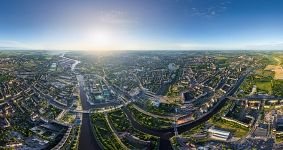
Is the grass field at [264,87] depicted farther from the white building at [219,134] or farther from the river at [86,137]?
the river at [86,137]

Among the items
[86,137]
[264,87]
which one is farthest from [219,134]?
[264,87]

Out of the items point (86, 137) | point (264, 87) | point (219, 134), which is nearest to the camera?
point (86, 137)

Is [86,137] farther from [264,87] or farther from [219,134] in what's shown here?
[264,87]

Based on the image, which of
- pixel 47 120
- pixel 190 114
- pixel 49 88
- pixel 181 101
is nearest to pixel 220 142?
pixel 190 114

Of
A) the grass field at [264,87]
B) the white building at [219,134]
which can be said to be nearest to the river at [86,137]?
the white building at [219,134]

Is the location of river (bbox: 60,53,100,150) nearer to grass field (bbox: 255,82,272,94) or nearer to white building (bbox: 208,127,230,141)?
white building (bbox: 208,127,230,141)

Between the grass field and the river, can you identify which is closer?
the river

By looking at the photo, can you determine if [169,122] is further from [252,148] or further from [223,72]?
[223,72]

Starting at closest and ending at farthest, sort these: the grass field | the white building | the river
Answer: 1. the river
2. the white building
3. the grass field

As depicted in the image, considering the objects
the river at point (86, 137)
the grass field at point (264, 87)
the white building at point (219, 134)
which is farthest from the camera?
the grass field at point (264, 87)

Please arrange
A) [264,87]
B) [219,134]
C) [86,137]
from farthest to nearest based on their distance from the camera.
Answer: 1. [264,87]
2. [219,134]
3. [86,137]

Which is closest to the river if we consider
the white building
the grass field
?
the white building
